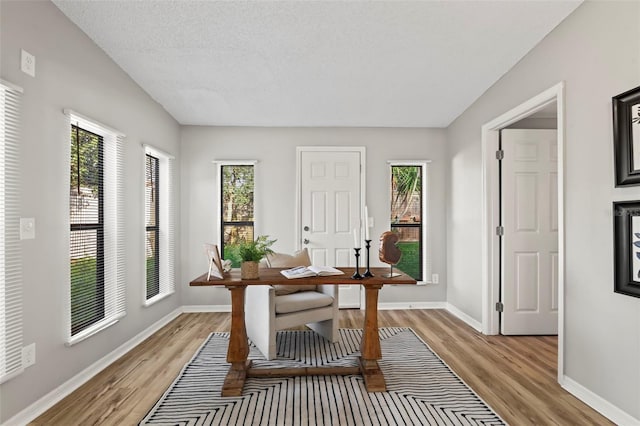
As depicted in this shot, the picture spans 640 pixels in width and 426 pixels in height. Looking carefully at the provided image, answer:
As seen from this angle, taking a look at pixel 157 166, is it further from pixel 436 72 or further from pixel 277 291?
pixel 436 72

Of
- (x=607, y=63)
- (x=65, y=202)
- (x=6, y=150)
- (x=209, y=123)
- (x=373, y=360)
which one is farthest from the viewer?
(x=209, y=123)

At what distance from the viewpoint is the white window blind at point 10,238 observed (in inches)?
78.0

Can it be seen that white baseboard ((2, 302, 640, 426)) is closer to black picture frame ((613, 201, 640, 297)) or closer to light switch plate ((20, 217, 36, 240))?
black picture frame ((613, 201, 640, 297))

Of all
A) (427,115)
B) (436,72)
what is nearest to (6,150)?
(436,72)

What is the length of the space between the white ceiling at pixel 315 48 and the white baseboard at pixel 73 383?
2431mm

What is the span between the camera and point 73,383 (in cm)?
258

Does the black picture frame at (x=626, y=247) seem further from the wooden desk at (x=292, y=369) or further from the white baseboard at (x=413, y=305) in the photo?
the white baseboard at (x=413, y=305)

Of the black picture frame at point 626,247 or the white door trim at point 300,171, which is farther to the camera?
the white door trim at point 300,171

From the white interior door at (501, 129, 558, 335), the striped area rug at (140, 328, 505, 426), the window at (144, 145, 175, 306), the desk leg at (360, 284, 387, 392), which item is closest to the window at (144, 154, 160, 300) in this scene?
the window at (144, 145, 175, 306)

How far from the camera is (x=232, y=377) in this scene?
8.57ft

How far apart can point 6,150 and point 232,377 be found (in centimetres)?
194

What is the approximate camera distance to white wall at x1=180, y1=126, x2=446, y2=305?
496 centimetres

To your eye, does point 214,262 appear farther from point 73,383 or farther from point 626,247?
point 626,247

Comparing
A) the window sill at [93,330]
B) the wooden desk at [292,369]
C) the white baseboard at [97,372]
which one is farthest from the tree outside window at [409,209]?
the window sill at [93,330]
